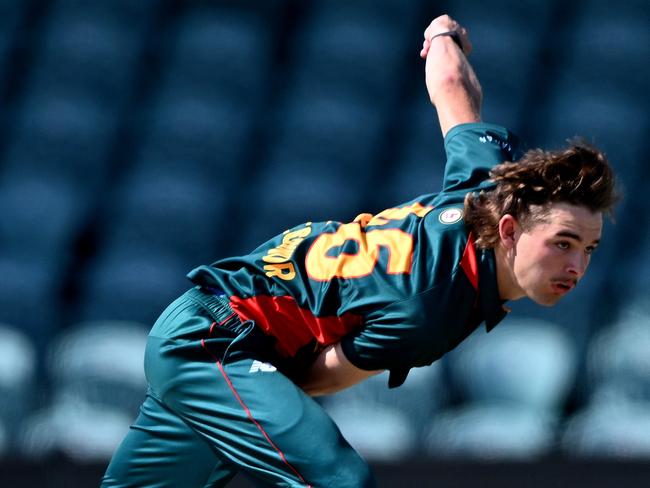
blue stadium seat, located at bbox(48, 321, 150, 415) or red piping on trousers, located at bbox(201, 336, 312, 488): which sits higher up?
red piping on trousers, located at bbox(201, 336, 312, 488)

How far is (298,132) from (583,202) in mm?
3720

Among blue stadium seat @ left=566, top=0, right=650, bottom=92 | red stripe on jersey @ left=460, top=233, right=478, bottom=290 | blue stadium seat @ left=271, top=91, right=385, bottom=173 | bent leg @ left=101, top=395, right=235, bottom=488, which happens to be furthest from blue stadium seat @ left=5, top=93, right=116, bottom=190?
red stripe on jersey @ left=460, top=233, right=478, bottom=290

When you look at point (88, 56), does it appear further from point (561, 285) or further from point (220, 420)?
point (561, 285)

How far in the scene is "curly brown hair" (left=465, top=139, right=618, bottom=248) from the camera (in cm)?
275

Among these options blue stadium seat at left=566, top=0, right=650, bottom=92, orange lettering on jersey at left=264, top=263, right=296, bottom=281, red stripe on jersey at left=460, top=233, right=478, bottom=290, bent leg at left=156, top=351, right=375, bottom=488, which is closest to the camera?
bent leg at left=156, top=351, right=375, bottom=488

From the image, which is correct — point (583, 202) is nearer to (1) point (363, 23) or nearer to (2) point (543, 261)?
(2) point (543, 261)

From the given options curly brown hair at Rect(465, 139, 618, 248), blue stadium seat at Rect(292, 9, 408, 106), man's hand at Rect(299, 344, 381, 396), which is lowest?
man's hand at Rect(299, 344, 381, 396)

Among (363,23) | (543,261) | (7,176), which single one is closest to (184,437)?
(543,261)

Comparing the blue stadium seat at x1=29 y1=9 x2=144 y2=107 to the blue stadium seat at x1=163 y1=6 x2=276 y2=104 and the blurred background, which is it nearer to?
the blurred background

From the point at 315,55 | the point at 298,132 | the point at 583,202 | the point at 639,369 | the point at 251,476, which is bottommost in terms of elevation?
the point at 251,476

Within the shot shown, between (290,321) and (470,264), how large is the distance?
46 centimetres

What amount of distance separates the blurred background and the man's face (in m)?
2.48

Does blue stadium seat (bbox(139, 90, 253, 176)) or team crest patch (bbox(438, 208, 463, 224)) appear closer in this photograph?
team crest patch (bbox(438, 208, 463, 224))

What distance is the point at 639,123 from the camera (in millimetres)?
6570
